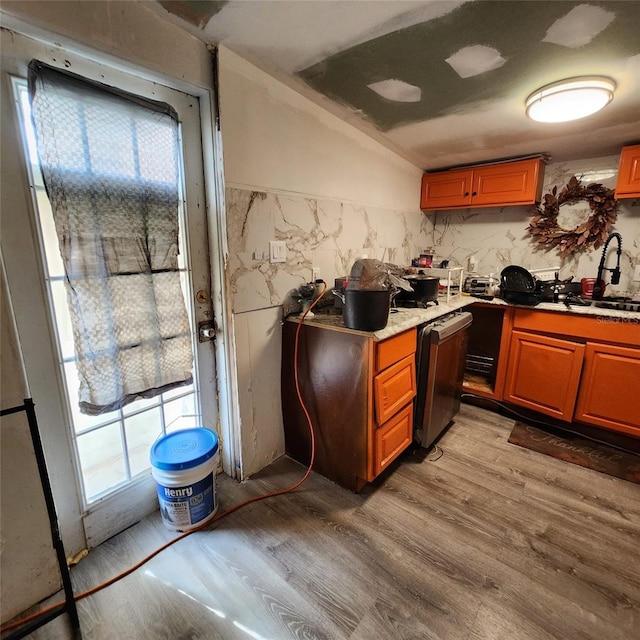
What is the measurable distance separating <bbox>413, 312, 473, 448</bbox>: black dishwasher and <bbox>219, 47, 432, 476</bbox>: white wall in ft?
2.52

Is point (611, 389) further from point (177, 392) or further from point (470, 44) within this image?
point (177, 392)

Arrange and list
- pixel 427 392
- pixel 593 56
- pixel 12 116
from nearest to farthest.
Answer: pixel 12 116
pixel 593 56
pixel 427 392

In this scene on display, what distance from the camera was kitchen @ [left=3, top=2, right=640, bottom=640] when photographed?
1274mm

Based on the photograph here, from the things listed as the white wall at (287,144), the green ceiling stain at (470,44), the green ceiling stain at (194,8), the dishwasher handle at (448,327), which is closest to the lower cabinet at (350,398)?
the dishwasher handle at (448,327)

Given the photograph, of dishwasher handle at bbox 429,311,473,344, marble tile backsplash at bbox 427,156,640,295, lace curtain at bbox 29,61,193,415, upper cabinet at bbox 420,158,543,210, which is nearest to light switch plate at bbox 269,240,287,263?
lace curtain at bbox 29,61,193,415

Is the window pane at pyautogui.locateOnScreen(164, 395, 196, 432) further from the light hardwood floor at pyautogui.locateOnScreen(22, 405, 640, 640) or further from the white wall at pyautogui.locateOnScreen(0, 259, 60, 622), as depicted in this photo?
the white wall at pyautogui.locateOnScreen(0, 259, 60, 622)

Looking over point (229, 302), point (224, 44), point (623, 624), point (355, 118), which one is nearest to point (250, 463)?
point (229, 302)

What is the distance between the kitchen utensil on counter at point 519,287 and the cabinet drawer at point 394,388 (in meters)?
1.13

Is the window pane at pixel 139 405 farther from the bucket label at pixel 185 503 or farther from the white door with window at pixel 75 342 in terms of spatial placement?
the bucket label at pixel 185 503

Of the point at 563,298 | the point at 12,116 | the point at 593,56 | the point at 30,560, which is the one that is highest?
the point at 593,56

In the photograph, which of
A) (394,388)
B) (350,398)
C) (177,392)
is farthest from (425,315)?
(177,392)

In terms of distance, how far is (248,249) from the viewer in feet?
5.47

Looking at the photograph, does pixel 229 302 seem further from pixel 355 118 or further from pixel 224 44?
pixel 355 118

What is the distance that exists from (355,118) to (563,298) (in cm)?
200
